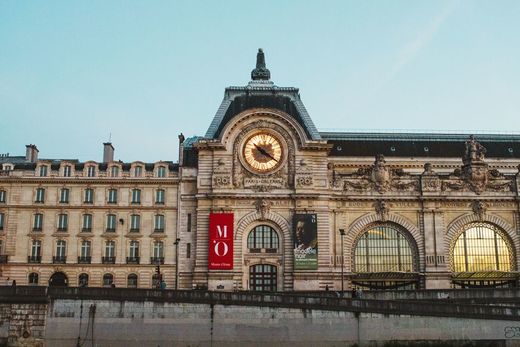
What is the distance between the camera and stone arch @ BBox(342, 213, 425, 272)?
6925 centimetres

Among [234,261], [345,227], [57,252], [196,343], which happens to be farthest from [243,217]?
[196,343]

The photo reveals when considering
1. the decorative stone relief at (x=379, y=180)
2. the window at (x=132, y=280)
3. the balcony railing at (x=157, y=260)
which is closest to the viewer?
the window at (x=132, y=280)

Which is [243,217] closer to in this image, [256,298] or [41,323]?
[256,298]

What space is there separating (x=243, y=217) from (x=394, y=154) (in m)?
18.8

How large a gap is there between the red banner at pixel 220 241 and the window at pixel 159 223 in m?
4.61

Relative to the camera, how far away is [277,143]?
70625 millimetres

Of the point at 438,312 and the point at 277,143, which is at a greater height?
the point at 277,143

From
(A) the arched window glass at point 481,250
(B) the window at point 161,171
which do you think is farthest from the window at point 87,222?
(A) the arched window glass at point 481,250

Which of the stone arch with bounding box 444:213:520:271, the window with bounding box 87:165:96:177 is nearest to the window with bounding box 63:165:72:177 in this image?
the window with bounding box 87:165:96:177

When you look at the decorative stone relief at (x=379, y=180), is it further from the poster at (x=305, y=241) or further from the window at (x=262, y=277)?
the window at (x=262, y=277)

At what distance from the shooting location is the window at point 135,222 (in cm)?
6900

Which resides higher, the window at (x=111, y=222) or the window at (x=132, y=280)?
the window at (x=111, y=222)

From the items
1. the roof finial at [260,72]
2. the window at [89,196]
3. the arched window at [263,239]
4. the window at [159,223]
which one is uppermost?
the roof finial at [260,72]

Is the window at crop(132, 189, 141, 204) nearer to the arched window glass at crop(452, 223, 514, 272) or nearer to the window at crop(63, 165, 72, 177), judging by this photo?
the window at crop(63, 165, 72, 177)
